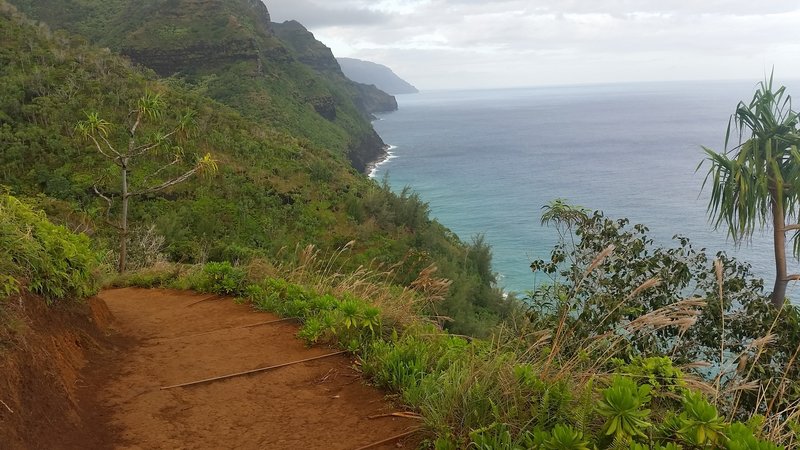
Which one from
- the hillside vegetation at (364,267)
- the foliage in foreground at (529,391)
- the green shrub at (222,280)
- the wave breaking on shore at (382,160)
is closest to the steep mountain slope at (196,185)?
the hillside vegetation at (364,267)

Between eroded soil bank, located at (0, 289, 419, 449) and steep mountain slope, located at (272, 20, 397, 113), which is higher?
steep mountain slope, located at (272, 20, 397, 113)

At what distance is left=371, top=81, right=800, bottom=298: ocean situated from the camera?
38.1m

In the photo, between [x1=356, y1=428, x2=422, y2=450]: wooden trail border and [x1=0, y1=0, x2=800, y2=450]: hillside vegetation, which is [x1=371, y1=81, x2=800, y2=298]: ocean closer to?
[x1=0, y1=0, x2=800, y2=450]: hillside vegetation

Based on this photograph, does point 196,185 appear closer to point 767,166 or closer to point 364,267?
point 364,267

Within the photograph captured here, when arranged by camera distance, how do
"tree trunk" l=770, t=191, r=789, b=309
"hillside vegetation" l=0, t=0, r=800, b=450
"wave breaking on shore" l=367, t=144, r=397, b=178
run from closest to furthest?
"hillside vegetation" l=0, t=0, r=800, b=450
"tree trunk" l=770, t=191, r=789, b=309
"wave breaking on shore" l=367, t=144, r=397, b=178

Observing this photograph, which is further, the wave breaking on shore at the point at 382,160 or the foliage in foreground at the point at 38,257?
the wave breaking on shore at the point at 382,160

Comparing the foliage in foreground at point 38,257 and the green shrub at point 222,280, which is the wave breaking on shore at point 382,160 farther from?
the foliage in foreground at point 38,257

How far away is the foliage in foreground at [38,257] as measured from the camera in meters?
4.18

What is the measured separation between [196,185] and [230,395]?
23.7 metres

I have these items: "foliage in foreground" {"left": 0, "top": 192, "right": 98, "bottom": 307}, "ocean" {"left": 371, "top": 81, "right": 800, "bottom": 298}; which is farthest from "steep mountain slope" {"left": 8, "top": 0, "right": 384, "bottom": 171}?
"foliage in foreground" {"left": 0, "top": 192, "right": 98, "bottom": 307}

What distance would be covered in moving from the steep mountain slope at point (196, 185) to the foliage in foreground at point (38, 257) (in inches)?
423

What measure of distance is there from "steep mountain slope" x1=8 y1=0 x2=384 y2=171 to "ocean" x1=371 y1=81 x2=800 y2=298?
14689mm

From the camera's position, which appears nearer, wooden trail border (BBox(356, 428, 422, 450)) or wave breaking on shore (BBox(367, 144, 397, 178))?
wooden trail border (BBox(356, 428, 422, 450))

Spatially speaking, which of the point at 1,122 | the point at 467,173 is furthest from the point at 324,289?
the point at 467,173
